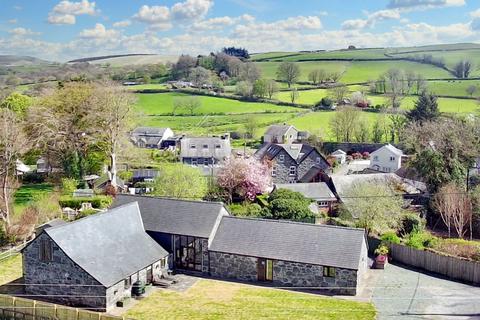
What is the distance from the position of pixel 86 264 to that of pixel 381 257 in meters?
17.9

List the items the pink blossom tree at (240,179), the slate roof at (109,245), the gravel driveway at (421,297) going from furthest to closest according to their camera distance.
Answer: the pink blossom tree at (240,179) → the slate roof at (109,245) → the gravel driveway at (421,297)

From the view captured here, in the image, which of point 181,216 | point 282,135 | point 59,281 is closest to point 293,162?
point 282,135

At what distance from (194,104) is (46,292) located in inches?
3356

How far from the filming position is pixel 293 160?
60.1m

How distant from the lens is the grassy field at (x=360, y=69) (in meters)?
126

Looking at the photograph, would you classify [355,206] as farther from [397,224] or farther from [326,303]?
[326,303]

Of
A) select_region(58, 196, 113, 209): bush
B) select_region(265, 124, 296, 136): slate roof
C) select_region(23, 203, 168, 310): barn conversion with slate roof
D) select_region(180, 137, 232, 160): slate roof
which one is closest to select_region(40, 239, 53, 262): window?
select_region(23, 203, 168, 310): barn conversion with slate roof

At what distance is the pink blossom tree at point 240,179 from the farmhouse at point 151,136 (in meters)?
43.9

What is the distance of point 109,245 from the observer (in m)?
27.6

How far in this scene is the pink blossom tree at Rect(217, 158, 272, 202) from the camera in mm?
45812

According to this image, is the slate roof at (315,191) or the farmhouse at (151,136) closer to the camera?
the slate roof at (315,191)

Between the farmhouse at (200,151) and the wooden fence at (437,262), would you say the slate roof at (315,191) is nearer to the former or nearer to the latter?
the wooden fence at (437,262)

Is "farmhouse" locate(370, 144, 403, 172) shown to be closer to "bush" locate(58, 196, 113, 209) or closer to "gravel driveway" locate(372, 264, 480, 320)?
"gravel driveway" locate(372, 264, 480, 320)

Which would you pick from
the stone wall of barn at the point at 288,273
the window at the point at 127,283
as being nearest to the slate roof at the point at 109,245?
the window at the point at 127,283
